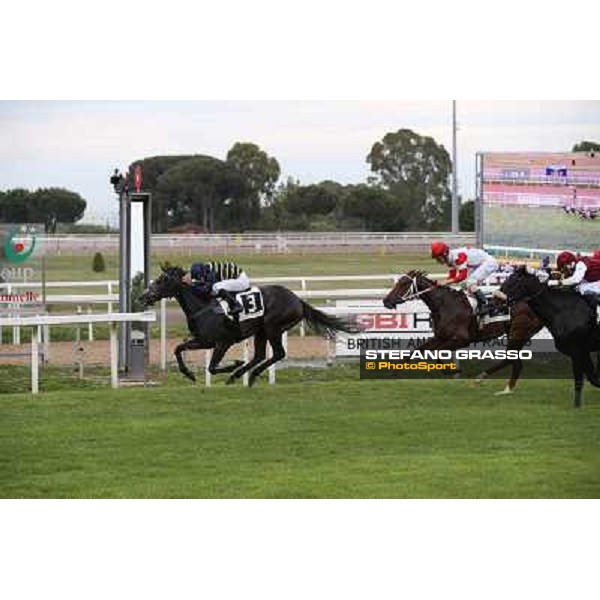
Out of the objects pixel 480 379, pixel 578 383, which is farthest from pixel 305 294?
pixel 578 383

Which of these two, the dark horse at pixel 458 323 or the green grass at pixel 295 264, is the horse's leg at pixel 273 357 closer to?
the dark horse at pixel 458 323

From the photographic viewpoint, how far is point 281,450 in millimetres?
10469

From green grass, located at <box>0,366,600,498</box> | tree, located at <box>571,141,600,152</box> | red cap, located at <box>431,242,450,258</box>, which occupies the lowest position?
green grass, located at <box>0,366,600,498</box>

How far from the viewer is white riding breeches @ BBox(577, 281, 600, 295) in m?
12.4

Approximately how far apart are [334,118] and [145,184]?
4.80 ft

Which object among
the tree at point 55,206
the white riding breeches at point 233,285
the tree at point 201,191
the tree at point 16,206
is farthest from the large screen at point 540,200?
the tree at point 16,206

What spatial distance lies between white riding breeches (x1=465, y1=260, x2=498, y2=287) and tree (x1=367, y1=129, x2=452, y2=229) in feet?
2.57

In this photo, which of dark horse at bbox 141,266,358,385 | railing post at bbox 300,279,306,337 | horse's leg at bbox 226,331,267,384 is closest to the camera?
dark horse at bbox 141,266,358,385

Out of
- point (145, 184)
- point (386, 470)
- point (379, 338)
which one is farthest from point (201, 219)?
point (386, 470)

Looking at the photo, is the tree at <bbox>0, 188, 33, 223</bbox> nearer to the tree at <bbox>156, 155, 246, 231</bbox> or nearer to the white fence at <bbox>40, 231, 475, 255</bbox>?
the white fence at <bbox>40, 231, 475, 255</bbox>

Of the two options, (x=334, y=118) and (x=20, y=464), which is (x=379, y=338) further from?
(x=20, y=464)

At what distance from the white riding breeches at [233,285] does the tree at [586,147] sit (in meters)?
2.77

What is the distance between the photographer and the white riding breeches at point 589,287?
12.4 metres

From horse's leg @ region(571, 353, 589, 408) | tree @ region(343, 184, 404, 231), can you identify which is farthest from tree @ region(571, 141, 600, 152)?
horse's leg @ region(571, 353, 589, 408)
